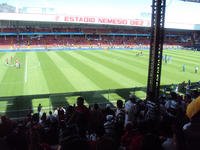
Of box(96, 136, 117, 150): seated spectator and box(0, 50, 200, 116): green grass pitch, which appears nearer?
box(96, 136, 117, 150): seated spectator

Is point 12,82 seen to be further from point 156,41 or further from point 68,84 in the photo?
point 156,41

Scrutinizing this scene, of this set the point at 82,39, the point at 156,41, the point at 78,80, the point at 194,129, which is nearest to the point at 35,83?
the point at 78,80

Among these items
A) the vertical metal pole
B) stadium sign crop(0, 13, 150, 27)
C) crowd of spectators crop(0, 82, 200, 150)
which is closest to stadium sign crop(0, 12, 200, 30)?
stadium sign crop(0, 13, 150, 27)

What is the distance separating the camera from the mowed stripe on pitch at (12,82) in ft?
51.2

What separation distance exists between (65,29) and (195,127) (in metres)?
60.3

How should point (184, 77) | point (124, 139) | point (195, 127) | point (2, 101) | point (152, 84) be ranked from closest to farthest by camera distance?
point (195, 127), point (124, 139), point (152, 84), point (2, 101), point (184, 77)

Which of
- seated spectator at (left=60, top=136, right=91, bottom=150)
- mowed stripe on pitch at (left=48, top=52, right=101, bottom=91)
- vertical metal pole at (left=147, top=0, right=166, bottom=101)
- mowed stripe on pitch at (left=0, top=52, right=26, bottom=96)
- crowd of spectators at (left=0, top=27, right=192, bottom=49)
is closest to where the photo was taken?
seated spectator at (left=60, top=136, right=91, bottom=150)

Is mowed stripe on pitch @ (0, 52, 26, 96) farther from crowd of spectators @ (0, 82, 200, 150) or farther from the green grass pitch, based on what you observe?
crowd of spectators @ (0, 82, 200, 150)

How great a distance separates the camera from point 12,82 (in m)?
18.1

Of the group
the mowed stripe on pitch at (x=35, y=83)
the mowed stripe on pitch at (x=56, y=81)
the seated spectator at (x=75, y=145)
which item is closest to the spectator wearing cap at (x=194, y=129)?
the seated spectator at (x=75, y=145)

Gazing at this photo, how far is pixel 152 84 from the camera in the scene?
30.6 feet

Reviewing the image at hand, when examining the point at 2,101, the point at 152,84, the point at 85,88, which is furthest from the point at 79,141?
the point at 85,88

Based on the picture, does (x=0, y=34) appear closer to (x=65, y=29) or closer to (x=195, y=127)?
(x=65, y=29)

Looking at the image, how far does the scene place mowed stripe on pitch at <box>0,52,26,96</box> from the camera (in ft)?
51.2
